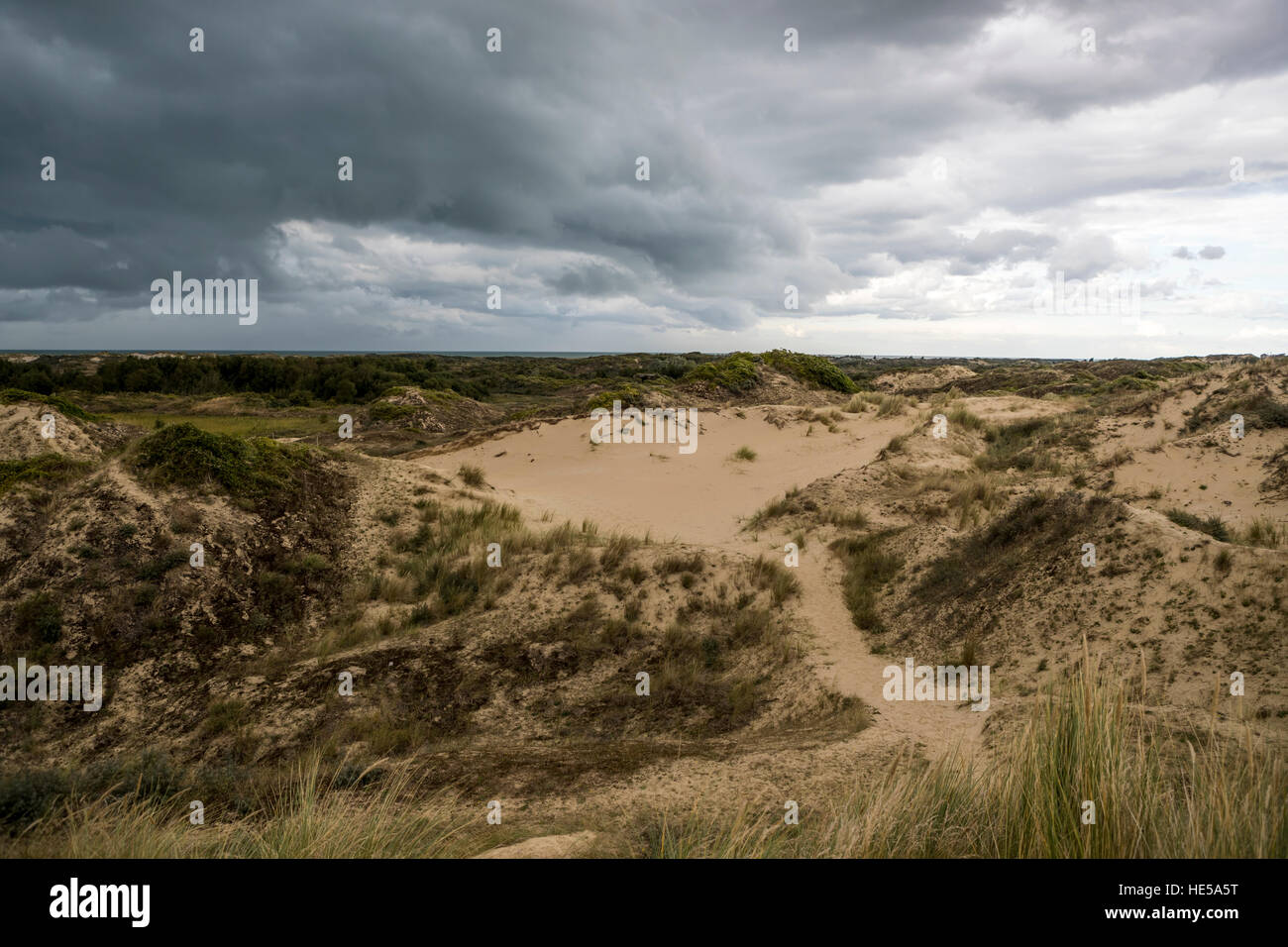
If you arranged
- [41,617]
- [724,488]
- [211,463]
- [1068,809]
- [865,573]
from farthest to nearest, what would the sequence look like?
[724,488], [211,463], [865,573], [41,617], [1068,809]

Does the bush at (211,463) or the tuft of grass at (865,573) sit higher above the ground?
the bush at (211,463)

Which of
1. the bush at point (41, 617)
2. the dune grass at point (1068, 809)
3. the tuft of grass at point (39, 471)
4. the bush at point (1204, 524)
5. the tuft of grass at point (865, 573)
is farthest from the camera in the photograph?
the tuft of grass at point (39, 471)

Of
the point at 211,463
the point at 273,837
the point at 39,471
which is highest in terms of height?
the point at 211,463

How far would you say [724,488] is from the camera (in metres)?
20.6

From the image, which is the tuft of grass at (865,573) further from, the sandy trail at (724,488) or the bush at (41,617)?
the bush at (41,617)

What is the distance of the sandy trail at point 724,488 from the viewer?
8.30m

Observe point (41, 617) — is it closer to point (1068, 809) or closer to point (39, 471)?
point (39, 471)

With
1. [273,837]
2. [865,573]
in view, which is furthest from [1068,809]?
[865,573]

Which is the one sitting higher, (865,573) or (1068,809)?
(1068,809)

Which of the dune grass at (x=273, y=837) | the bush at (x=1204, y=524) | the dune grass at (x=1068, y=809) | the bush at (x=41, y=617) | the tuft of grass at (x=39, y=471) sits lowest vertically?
the bush at (x=41, y=617)

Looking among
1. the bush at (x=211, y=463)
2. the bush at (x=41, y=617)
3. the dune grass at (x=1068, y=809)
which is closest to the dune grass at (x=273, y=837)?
the dune grass at (x=1068, y=809)

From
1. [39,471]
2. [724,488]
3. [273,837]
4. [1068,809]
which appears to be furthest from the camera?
[724,488]

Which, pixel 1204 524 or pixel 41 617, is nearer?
pixel 41 617
